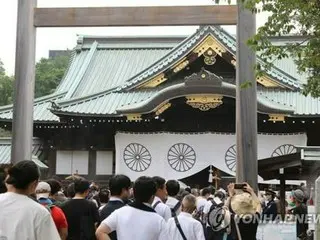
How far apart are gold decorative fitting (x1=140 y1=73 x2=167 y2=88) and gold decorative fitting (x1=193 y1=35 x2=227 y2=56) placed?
1277mm

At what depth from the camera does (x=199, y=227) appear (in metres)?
4.54

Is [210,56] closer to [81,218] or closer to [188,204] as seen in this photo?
[188,204]

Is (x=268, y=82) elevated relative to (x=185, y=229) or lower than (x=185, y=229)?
elevated

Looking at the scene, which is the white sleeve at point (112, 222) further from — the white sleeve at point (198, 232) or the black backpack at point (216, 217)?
the black backpack at point (216, 217)

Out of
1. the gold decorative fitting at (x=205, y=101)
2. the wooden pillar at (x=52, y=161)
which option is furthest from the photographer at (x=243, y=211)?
the wooden pillar at (x=52, y=161)

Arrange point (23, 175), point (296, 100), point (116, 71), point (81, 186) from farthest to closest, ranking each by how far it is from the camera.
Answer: point (116, 71) < point (296, 100) < point (81, 186) < point (23, 175)

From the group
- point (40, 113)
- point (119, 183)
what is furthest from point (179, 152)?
point (119, 183)

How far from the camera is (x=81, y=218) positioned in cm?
473

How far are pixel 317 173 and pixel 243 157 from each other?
2592 millimetres

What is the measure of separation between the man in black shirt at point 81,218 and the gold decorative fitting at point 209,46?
1098cm

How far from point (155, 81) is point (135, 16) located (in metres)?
7.49

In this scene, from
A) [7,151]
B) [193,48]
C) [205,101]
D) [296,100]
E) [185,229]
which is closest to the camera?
[185,229]

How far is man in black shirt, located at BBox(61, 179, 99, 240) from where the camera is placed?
4.74 m

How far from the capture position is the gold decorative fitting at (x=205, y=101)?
14891 mm
